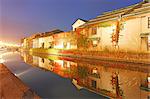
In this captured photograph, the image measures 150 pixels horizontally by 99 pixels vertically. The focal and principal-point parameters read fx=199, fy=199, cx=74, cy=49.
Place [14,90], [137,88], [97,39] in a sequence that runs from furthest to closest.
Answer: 1. [97,39]
2. [137,88]
3. [14,90]

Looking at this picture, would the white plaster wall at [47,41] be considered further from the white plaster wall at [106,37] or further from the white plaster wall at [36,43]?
the white plaster wall at [106,37]

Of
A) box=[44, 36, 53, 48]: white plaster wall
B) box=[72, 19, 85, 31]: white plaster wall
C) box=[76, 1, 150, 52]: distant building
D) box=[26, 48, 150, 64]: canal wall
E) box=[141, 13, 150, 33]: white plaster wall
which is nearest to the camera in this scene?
box=[26, 48, 150, 64]: canal wall

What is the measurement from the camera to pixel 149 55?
13492 millimetres

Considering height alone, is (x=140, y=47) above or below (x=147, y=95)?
above

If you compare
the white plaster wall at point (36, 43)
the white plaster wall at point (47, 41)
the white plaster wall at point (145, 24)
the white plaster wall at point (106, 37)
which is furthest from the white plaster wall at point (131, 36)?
the white plaster wall at point (36, 43)

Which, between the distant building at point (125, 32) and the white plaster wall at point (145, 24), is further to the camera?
the distant building at point (125, 32)

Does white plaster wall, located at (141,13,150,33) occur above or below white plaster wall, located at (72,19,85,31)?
below

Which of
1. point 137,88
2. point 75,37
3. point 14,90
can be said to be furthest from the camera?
point 75,37

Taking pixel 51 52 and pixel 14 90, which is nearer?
pixel 14 90

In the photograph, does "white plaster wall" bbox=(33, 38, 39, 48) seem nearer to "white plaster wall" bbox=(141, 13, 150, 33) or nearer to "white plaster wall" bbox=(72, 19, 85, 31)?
"white plaster wall" bbox=(72, 19, 85, 31)

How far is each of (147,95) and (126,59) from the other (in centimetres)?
948

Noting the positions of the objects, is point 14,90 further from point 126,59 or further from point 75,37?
point 75,37

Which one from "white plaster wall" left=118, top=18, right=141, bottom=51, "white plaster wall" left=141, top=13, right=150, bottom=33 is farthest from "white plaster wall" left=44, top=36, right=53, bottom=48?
"white plaster wall" left=141, top=13, right=150, bottom=33

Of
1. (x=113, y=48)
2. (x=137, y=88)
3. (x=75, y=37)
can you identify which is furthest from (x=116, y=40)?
(x=137, y=88)
